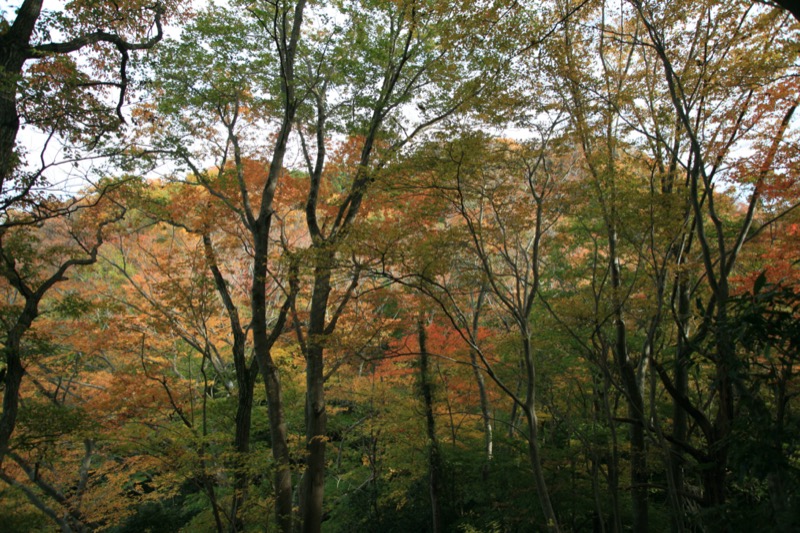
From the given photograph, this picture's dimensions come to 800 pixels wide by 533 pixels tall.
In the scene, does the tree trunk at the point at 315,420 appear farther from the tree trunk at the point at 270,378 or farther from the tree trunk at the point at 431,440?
the tree trunk at the point at 431,440

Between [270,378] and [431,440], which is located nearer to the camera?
[270,378]

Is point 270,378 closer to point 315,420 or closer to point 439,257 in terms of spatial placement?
point 315,420

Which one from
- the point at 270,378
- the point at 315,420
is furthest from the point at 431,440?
the point at 270,378

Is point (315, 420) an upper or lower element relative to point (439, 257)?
lower

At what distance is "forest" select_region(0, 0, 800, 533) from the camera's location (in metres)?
4.85

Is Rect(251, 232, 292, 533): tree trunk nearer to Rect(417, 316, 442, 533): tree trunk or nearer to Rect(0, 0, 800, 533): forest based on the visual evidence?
Rect(0, 0, 800, 533): forest

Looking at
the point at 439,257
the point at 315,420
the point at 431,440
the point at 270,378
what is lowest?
the point at 431,440

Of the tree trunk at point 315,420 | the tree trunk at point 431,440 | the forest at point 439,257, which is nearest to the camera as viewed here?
the forest at point 439,257

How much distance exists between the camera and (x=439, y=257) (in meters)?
6.45

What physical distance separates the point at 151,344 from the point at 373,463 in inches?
229

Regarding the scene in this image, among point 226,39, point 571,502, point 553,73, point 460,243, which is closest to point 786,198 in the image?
point 553,73

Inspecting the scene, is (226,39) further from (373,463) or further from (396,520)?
(396,520)

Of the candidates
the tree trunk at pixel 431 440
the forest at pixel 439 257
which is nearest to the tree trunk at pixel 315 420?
the forest at pixel 439 257

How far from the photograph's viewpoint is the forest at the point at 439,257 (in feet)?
15.9
